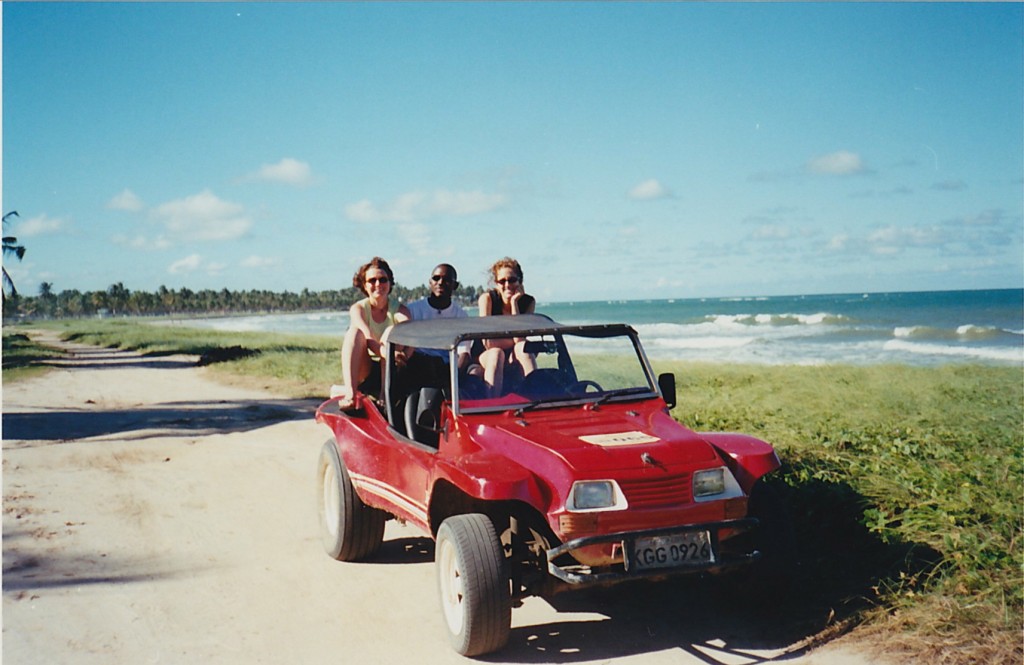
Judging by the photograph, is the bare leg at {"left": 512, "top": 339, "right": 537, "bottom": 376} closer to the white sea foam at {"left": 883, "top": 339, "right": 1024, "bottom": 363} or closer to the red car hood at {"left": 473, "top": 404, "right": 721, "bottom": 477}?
the red car hood at {"left": 473, "top": 404, "right": 721, "bottom": 477}

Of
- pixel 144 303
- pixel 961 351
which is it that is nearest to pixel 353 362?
pixel 961 351

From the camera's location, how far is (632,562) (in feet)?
14.0

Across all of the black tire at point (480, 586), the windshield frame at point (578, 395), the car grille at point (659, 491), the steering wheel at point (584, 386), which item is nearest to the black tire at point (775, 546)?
the car grille at point (659, 491)

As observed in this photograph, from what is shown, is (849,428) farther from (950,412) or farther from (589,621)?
(589,621)

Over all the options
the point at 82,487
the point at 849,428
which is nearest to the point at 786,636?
the point at 849,428

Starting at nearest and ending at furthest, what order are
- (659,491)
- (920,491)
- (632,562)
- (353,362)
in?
(632,562)
(659,491)
(920,491)
(353,362)

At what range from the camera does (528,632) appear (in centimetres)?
488

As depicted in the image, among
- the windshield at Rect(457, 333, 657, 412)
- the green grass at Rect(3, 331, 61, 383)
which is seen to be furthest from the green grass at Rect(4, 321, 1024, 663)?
the green grass at Rect(3, 331, 61, 383)

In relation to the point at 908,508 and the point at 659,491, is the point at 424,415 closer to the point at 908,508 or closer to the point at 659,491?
the point at 659,491

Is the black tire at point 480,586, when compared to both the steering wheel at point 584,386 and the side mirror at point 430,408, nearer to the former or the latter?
the side mirror at point 430,408

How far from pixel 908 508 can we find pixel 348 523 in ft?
13.1

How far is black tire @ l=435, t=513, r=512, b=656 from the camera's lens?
4309mm

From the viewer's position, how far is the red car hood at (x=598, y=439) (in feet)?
14.6

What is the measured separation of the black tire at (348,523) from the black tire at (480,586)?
1.82 metres
